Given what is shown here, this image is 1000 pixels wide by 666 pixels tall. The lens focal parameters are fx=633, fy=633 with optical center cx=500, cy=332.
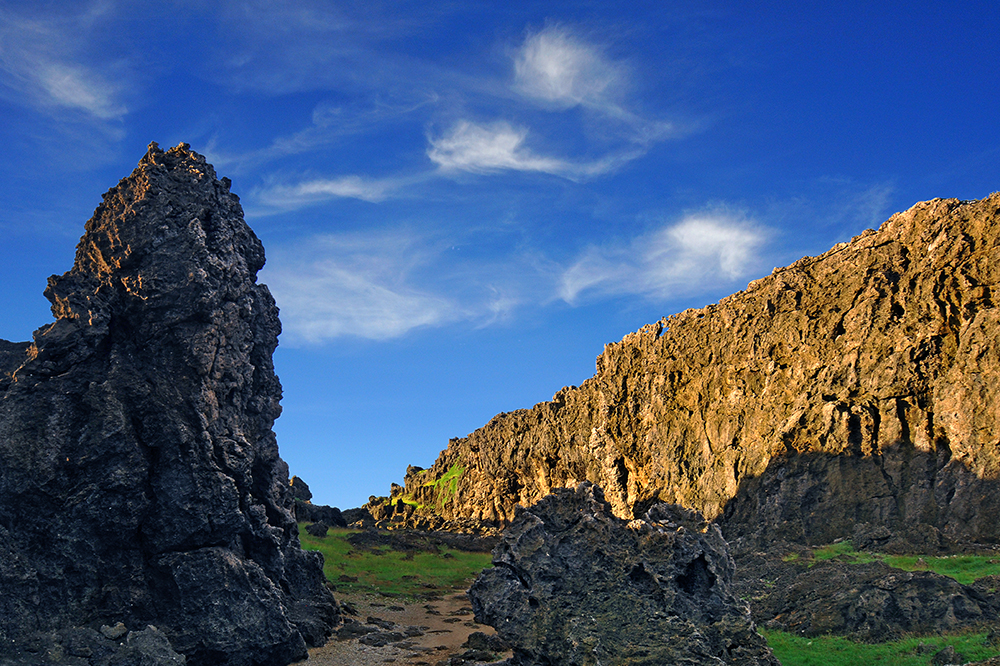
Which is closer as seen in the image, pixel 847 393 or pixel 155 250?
pixel 155 250

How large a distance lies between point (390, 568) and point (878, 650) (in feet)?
156

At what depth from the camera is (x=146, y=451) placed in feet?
94.6

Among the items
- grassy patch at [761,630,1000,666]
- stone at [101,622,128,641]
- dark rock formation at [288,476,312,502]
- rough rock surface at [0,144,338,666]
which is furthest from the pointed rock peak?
dark rock formation at [288,476,312,502]

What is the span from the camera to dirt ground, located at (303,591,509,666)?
3169 centimetres

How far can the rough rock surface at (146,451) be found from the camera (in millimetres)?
26281

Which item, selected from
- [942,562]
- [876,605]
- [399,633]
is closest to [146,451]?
[399,633]

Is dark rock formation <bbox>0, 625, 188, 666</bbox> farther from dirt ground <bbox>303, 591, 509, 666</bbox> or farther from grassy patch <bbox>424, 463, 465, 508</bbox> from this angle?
grassy patch <bbox>424, 463, 465, 508</bbox>

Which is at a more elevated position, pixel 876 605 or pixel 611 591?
pixel 611 591

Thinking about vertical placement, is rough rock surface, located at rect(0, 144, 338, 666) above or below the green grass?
above

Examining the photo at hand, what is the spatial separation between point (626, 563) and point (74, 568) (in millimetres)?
22529

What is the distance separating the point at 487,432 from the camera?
15800cm

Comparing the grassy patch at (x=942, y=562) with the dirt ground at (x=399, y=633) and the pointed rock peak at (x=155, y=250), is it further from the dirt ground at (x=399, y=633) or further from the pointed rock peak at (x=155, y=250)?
the pointed rock peak at (x=155, y=250)

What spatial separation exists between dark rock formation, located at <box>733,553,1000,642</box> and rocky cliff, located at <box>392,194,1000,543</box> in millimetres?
21403

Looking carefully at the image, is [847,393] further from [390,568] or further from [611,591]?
[611,591]
